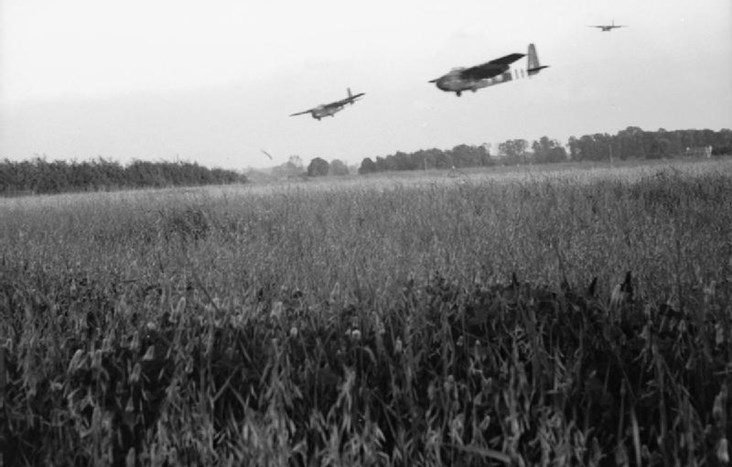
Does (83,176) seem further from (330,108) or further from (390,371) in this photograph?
(390,371)

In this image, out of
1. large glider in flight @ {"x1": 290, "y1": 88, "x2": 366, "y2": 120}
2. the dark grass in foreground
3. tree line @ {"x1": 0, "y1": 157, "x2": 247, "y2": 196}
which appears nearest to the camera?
the dark grass in foreground

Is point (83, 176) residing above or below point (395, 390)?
above

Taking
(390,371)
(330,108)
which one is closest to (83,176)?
(330,108)

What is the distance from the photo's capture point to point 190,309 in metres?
2.83

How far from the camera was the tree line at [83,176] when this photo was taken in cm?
3388

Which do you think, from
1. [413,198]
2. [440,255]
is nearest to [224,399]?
[440,255]

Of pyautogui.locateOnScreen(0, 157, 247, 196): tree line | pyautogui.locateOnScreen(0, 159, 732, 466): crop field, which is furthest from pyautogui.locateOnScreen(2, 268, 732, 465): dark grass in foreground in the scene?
pyautogui.locateOnScreen(0, 157, 247, 196): tree line

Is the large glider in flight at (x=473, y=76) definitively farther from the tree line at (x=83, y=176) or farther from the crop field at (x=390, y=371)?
the tree line at (x=83, y=176)

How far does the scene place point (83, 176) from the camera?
36.5 metres

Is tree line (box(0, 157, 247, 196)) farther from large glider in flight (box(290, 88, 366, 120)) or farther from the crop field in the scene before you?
the crop field

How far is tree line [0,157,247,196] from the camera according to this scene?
111 ft

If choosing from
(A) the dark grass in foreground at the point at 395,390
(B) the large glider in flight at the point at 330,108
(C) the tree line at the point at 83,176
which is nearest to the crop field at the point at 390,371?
(A) the dark grass in foreground at the point at 395,390

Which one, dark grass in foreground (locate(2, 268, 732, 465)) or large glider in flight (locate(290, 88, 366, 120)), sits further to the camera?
large glider in flight (locate(290, 88, 366, 120))

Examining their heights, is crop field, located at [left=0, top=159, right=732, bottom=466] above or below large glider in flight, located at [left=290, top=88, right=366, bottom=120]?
below
